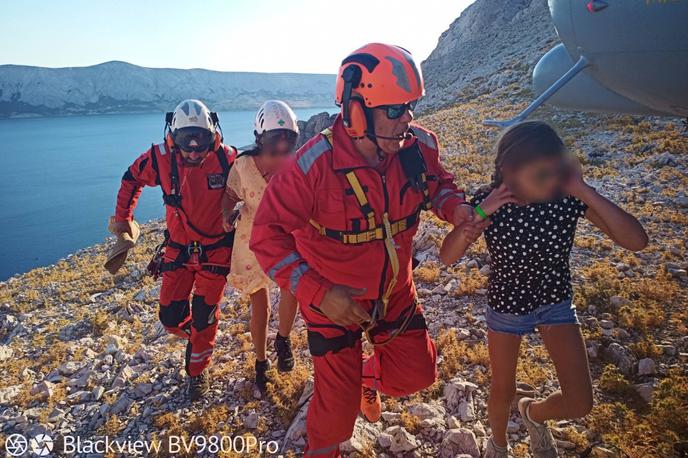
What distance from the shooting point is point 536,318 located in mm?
Result: 2688

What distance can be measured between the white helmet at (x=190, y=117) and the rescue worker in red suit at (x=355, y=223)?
2.14m

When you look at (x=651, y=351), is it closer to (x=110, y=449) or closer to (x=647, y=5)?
Answer: (x=647, y=5)

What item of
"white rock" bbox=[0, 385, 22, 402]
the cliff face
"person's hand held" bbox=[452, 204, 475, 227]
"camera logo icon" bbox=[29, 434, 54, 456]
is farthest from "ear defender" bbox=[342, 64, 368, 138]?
the cliff face

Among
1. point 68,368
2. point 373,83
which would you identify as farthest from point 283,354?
point 68,368

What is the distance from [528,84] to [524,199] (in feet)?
105

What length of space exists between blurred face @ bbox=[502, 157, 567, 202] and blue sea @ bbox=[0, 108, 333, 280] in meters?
44.9

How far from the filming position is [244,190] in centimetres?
424

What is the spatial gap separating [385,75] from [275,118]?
1.81 meters

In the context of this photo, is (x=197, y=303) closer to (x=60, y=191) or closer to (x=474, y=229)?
(x=474, y=229)

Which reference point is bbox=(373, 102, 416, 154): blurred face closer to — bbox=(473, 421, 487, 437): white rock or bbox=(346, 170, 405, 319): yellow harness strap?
bbox=(346, 170, 405, 319): yellow harness strap

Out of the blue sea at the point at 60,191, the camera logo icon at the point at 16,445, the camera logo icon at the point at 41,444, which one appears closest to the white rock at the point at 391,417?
the camera logo icon at the point at 41,444

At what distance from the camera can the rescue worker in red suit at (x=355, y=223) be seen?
2.55 meters

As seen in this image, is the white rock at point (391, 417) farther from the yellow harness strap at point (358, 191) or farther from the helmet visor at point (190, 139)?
the helmet visor at point (190, 139)

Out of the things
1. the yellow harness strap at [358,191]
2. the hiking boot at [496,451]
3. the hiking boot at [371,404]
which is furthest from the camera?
the hiking boot at [371,404]
